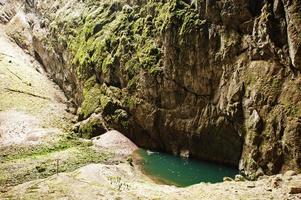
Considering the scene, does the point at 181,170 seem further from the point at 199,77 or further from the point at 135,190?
the point at 135,190

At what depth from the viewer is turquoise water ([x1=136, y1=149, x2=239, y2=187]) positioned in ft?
118

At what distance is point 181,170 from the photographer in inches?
1508

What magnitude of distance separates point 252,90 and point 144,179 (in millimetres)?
11267

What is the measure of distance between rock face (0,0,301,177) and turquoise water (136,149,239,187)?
1.15 metres

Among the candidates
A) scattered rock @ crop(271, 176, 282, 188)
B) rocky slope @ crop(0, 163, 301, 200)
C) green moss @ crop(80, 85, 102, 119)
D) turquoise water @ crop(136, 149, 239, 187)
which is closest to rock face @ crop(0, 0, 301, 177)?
green moss @ crop(80, 85, 102, 119)

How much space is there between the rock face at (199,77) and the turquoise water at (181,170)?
1.15m

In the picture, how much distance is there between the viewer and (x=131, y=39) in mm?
47250

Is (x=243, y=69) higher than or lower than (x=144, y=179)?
higher

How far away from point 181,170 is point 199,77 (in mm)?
8635

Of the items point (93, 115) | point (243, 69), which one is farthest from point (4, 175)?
point (243, 69)

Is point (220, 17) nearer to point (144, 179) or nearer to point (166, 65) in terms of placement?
point (166, 65)

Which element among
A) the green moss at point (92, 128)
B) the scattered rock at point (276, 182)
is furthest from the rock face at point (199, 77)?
the scattered rock at point (276, 182)

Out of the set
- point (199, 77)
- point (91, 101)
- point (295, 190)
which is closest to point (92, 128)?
point (91, 101)

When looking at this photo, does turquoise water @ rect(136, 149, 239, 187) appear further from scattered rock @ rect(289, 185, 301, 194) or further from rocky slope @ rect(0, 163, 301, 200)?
scattered rock @ rect(289, 185, 301, 194)
